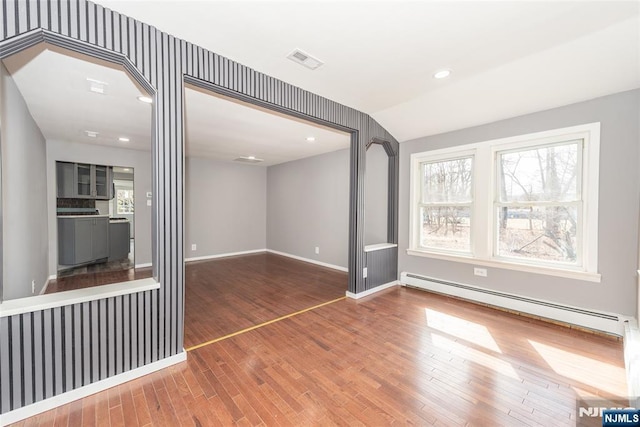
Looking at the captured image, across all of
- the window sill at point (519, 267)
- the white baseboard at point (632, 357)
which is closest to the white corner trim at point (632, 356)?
the white baseboard at point (632, 357)

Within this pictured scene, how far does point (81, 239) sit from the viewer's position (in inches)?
194

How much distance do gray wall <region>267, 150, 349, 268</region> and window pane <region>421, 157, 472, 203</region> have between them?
1614mm

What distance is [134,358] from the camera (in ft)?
6.32

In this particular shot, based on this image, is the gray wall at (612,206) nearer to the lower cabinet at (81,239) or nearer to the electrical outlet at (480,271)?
the electrical outlet at (480,271)

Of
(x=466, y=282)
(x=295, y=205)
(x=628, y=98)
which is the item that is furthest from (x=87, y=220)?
(x=628, y=98)

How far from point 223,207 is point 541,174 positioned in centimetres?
625

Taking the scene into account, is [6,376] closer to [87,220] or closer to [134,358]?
[134,358]

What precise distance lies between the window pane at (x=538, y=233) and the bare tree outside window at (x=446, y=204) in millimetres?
442

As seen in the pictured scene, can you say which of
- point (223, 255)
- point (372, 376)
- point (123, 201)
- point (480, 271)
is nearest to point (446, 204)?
point (480, 271)

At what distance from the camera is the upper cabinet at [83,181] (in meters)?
4.98

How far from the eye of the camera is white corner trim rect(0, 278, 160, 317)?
1543 mm

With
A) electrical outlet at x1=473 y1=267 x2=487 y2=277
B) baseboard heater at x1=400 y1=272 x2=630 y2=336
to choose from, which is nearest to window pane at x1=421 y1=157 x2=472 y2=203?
electrical outlet at x1=473 y1=267 x2=487 y2=277

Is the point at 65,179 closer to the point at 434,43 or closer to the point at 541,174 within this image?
the point at 434,43

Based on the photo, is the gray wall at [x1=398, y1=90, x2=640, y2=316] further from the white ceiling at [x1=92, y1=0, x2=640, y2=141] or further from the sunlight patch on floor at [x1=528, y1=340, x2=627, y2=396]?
the sunlight patch on floor at [x1=528, y1=340, x2=627, y2=396]
